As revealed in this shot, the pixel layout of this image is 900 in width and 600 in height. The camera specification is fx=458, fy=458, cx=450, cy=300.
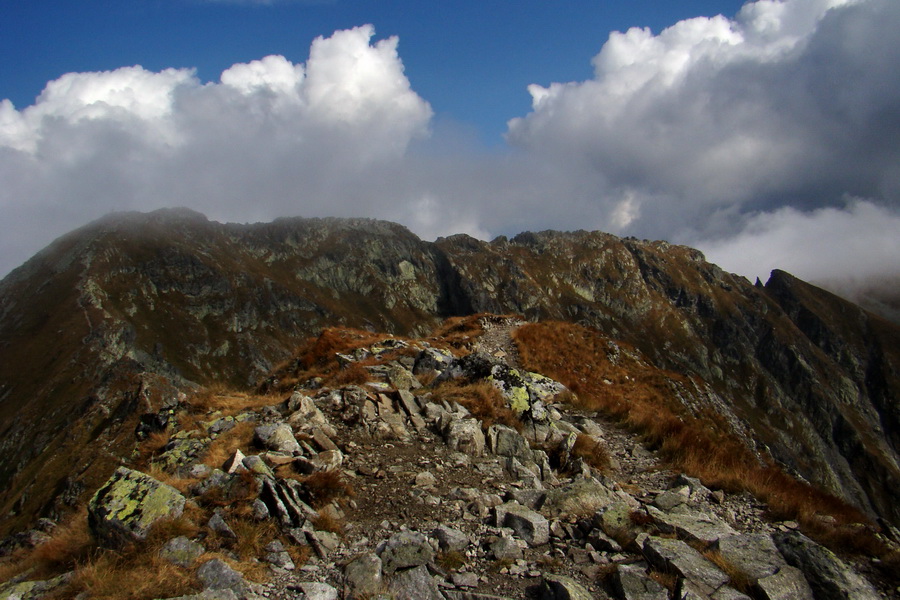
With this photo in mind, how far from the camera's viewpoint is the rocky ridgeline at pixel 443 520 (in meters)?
6.92

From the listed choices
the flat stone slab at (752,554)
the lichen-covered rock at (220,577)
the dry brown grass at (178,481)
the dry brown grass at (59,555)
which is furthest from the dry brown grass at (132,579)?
the flat stone slab at (752,554)

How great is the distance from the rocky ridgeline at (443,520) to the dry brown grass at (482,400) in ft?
2.70

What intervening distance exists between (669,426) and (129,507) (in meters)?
15.0

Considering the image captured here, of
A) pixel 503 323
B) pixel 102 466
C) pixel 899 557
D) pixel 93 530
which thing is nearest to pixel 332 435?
pixel 93 530

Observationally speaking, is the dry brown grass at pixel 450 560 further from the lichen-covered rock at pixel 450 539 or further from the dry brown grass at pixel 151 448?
the dry brown grass at pixel 151 448

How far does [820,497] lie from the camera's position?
37.3ft

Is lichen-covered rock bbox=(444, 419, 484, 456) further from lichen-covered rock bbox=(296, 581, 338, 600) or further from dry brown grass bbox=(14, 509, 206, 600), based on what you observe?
dry brown grass bbox=(14, 509, 206, 600)

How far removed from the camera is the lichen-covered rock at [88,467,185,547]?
23.7 feet

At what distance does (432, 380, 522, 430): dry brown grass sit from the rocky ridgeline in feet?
2.70

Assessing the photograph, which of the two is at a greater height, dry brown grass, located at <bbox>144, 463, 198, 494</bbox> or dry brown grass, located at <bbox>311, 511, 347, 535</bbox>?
dry brown grass, located at <bbox>144, 463, 198, 494</bbox>

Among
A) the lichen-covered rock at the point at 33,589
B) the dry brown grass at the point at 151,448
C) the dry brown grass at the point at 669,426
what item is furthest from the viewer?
the dry brown grass at the point at 151,448

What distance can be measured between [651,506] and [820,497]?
498 cm

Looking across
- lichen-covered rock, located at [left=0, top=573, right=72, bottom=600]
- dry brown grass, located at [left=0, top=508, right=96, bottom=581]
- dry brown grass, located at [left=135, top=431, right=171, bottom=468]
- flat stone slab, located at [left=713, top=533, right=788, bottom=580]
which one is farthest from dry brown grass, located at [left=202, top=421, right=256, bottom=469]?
flat stone slab, located at [left=713, top=533, right=788, bottom=580]

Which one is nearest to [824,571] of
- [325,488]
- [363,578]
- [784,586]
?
[784,586]
